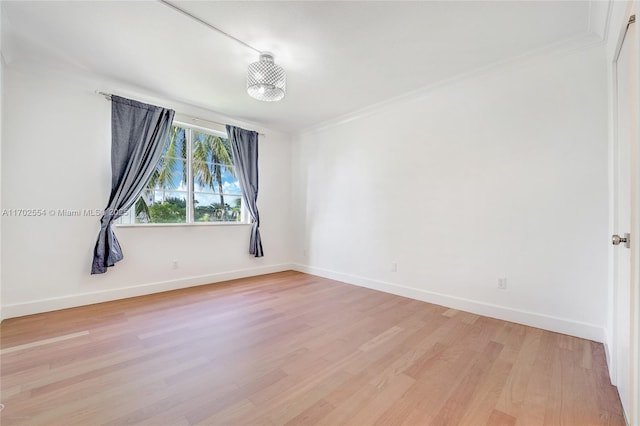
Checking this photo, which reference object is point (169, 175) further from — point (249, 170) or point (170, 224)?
point (249, 170)

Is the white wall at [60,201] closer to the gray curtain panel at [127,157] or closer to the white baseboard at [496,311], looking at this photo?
the gray curtain panel at [127,157]

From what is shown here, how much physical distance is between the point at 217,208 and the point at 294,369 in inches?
122

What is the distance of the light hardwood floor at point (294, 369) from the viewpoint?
1.42 metres

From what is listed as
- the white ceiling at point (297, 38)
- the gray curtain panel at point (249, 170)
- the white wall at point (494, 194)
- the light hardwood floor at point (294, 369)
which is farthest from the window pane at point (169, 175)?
the white wall at point (494, 194)

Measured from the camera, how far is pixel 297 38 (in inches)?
93.6

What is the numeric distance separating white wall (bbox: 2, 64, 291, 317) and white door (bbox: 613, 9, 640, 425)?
4.23 meters

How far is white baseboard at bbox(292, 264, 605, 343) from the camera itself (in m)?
2.29

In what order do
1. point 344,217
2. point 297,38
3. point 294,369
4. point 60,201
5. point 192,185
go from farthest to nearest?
point 344,217, point 192,185, point 60,201, point 297,38, point 294,369

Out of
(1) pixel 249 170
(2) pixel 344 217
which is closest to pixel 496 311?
(2) pixel 344 217

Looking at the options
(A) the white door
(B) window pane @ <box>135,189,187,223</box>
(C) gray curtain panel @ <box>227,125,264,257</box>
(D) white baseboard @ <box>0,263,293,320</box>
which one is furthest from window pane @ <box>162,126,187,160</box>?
(A) the white door

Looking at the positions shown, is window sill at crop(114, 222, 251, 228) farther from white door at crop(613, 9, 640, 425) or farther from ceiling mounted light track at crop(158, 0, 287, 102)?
white door at crop(613, 9, 640, 425)

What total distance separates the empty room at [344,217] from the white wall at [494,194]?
0.06 ft

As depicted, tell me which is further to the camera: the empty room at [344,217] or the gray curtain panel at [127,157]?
the gray curtain panel at [127,157]

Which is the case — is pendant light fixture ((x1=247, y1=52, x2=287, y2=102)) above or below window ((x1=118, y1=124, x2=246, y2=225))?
above
